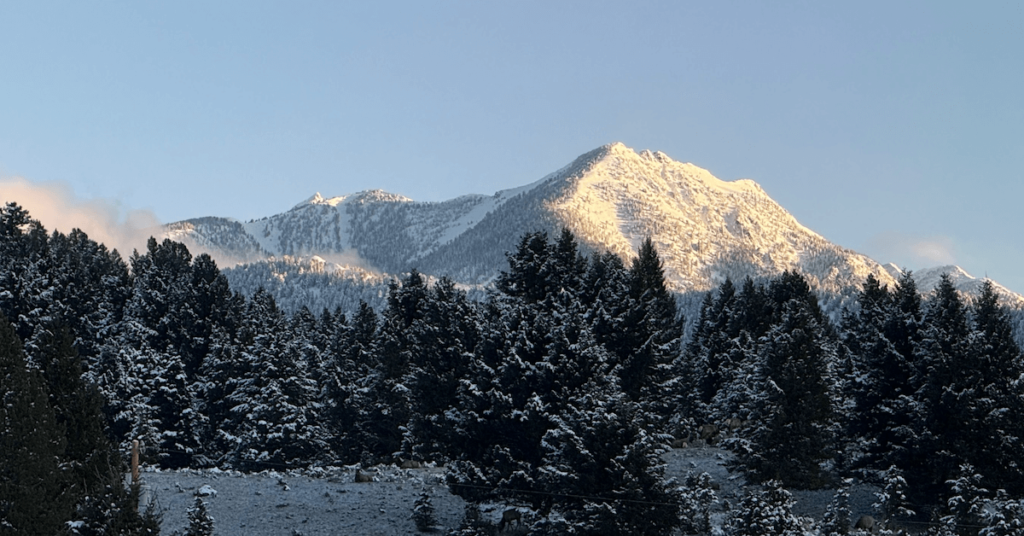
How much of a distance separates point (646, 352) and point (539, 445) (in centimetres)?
858

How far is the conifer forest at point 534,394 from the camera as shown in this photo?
98.2ft

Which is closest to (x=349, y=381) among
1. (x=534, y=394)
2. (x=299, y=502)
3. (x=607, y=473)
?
(x=299, y=502)

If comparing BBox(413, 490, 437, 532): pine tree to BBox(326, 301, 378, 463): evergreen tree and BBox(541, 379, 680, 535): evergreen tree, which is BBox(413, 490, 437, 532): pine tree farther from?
BBox(326, 301, 378, 463): evergreen tree

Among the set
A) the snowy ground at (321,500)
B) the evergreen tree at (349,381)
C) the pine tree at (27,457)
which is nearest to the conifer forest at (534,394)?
the pine tree at (27,457)

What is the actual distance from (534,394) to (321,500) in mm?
11077

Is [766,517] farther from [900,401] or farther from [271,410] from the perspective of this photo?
[271,410]

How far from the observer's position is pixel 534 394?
33.6m

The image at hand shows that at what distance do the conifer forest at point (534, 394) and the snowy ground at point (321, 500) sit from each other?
1.27 m

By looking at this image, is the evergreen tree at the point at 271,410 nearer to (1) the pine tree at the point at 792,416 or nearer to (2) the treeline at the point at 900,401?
(2) the treeline at the point at 900,401

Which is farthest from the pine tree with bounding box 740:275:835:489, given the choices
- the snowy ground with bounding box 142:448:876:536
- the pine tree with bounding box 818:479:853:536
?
the pine tree with bounding box 818:479:853:536

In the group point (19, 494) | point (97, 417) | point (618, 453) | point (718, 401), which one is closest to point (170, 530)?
point (97, 417)

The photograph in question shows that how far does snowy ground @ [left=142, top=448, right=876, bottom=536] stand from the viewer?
113 feet

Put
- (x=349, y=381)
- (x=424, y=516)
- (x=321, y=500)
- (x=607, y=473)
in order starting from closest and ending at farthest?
(x=607, y=473) → (x=424, y=516) → (x=321, y=500) → (x=349, y=381)

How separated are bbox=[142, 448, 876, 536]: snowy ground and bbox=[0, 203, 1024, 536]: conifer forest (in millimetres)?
1266
